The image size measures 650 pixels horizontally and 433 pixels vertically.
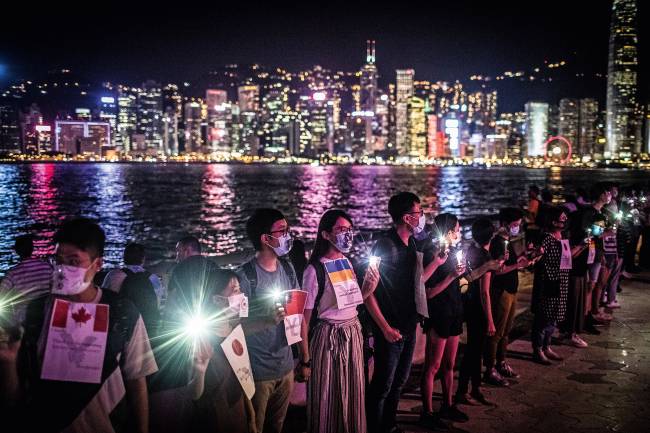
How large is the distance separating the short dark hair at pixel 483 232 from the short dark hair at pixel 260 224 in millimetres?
2576

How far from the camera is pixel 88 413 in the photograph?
9.11 ft

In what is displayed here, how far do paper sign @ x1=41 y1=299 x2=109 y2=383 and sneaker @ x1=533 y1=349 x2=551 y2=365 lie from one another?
559 cm

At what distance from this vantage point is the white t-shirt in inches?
165

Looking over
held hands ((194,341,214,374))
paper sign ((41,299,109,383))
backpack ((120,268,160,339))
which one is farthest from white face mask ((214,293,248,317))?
paper sign ((41,299,109,383))

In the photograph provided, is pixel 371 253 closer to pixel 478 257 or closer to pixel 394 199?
pixel 394 199

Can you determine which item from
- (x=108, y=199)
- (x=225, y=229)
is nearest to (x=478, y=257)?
(x=225, y=229)

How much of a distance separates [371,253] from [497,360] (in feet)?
8.80

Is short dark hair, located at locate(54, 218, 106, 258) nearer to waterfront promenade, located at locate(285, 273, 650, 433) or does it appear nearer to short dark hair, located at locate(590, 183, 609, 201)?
waterfront promenade, located at locate(285, 273, 650, 433)

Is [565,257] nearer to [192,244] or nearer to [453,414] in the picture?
[453,414]

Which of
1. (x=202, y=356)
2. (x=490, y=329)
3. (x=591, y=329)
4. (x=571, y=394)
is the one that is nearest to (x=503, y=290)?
(x=490, y=329)

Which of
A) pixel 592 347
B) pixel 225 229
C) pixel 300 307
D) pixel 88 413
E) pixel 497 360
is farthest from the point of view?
pixel 225 229

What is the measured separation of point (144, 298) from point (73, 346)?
62 centimetres

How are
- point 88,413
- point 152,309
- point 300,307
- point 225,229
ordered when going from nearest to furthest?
point 88,413 → point 152,309 → point 300,307 → point 225,229

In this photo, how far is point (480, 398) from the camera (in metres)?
5.76
